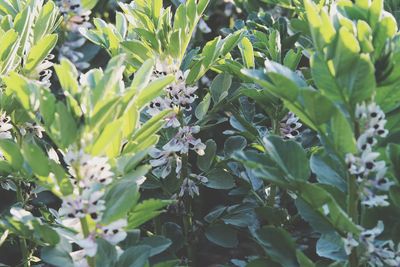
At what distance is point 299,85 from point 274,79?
0.29ft

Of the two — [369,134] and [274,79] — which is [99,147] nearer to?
[274,79]

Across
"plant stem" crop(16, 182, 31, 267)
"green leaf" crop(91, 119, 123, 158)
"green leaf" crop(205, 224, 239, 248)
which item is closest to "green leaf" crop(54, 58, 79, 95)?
"green leaf" crop(91, 119, 123, 158)

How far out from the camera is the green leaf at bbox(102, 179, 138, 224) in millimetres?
1475

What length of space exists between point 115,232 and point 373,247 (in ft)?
1.74

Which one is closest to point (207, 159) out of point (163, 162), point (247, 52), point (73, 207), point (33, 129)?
point (163, 162)

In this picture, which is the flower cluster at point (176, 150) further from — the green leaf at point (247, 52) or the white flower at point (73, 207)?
the white flower at point (73, 207)

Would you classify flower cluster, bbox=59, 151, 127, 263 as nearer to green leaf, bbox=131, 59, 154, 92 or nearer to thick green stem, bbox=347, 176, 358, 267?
green leaf, bbox=131, 59, 154, 92

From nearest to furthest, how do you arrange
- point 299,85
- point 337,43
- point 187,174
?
point 337,43, point 299,85, point 187,174

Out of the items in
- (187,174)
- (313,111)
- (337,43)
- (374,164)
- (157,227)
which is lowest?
(157,227)

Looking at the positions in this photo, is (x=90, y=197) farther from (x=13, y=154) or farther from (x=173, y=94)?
(x=173, y=94)

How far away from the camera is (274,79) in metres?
1.46

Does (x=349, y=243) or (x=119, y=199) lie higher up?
(x=119, y=199)

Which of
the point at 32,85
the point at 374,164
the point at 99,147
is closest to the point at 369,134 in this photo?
the point at 374,164

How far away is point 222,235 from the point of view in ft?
6.97
